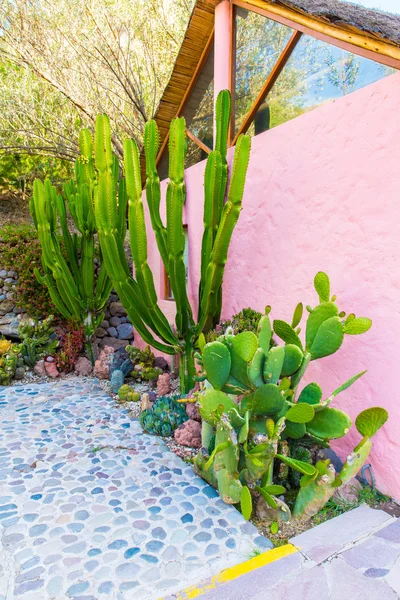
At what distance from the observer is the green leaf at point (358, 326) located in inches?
100

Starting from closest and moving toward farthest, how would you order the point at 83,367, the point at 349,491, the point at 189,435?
the point at 349,491 → the point at 189,435 → the point at 83,367

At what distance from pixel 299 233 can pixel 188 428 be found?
2027mm

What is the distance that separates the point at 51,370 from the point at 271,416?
4165mm

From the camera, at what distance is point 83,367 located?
234 inches

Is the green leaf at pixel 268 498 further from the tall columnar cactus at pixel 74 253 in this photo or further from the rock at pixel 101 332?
the rock at pixel 101 332

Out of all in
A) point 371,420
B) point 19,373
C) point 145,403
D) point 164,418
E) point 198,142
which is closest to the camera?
point 371,420

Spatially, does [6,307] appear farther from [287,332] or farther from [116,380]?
[287,332]

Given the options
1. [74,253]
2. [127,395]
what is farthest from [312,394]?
[74,253]

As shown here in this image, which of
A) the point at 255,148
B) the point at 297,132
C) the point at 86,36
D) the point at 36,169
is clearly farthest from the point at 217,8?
the point at 36,169

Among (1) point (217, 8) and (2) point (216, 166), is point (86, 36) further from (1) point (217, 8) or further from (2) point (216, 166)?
(2) point (216, 166)

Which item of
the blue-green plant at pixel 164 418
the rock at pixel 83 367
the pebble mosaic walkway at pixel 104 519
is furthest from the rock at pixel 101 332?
the blue-green plant at pixel 164 418

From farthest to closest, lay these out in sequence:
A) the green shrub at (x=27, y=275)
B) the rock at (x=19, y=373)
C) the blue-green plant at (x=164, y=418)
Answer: the green shrub at (x=27, y=275) → the rock at (x=19, y=373) → the blue-green plant at (x=164, y=418)

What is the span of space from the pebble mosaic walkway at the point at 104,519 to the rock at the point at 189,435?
0.57 ft

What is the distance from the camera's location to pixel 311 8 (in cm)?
272
